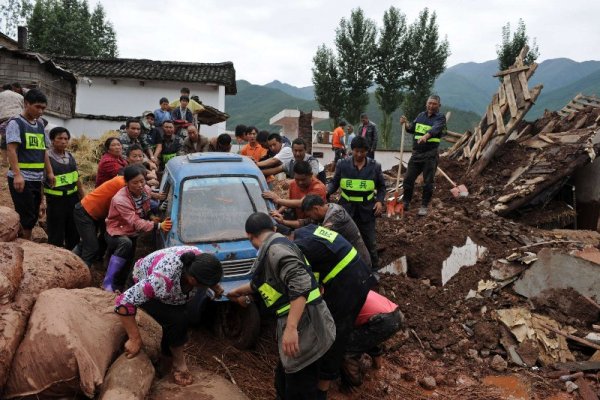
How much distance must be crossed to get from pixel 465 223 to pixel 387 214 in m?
1.40

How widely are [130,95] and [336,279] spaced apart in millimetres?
17767

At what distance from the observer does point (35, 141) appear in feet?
15.3

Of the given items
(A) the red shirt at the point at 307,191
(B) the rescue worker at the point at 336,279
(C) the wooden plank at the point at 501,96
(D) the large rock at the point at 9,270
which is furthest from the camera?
(C) the wooden plank at the point at 501,96

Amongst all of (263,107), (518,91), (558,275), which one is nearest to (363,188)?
(558,275)

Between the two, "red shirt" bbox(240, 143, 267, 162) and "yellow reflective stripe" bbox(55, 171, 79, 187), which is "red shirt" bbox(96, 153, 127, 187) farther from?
"red shirt" bbox(240, 143, 267, 162)

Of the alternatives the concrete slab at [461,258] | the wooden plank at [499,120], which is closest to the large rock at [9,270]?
the concrete slab at [461,258]

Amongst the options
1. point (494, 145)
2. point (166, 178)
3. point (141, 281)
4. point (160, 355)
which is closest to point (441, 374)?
point (160, 355)

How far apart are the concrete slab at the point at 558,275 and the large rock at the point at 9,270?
523cm

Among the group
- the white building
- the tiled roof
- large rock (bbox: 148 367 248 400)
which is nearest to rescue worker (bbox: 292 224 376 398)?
large rock (bbox: 148 367 248 400)

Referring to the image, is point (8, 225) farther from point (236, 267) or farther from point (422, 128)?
point (422, 128)

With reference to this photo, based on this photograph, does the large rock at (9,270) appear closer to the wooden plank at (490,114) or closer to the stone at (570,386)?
the stone at (570,386)

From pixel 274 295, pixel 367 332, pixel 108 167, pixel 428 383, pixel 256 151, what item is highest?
pixel 256 151

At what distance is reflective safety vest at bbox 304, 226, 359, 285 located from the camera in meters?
3.20

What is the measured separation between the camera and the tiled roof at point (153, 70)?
18.2m
